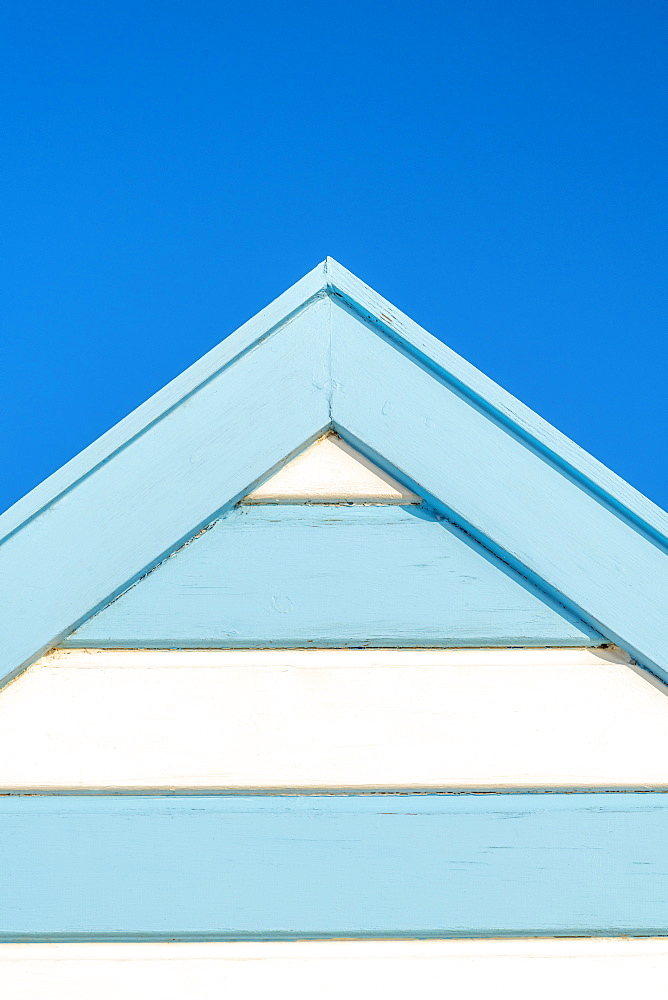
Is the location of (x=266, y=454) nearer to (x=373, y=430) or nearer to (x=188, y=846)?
(x=373, y=430)

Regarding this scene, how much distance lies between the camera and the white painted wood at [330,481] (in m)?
0.90

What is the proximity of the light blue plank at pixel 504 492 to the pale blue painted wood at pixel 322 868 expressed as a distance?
278 millimetres

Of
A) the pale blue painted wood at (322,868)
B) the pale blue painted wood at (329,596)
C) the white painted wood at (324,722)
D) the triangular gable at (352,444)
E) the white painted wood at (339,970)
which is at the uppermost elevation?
the triangular gable at (352,444)

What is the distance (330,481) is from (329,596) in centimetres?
17

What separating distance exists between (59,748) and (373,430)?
23.9 inches

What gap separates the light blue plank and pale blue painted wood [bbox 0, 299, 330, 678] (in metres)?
0.07

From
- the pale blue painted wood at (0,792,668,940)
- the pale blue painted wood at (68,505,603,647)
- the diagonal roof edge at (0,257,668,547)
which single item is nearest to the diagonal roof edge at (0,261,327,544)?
the diagonal roof edge at (0,257,668,547)

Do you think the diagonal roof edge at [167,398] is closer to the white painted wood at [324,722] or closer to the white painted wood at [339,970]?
the white painted wood at [324,722]

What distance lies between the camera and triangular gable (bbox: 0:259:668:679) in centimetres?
86

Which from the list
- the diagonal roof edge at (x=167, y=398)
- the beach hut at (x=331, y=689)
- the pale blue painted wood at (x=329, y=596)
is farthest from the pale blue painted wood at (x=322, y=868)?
the diagonal roof edge at (x=167, y=398)

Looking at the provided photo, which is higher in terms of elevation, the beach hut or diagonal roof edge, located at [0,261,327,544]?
diagonal roof edge, located at [0,261,327,544]

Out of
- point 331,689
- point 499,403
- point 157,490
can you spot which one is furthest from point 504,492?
point 157,490

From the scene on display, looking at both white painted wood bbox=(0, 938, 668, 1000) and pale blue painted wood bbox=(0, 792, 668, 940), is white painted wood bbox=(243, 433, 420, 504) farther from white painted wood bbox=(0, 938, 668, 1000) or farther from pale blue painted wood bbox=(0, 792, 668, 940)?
white painted wood bbox=(0, 938, 668, 1000)

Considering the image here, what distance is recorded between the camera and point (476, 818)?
820 millimetres
